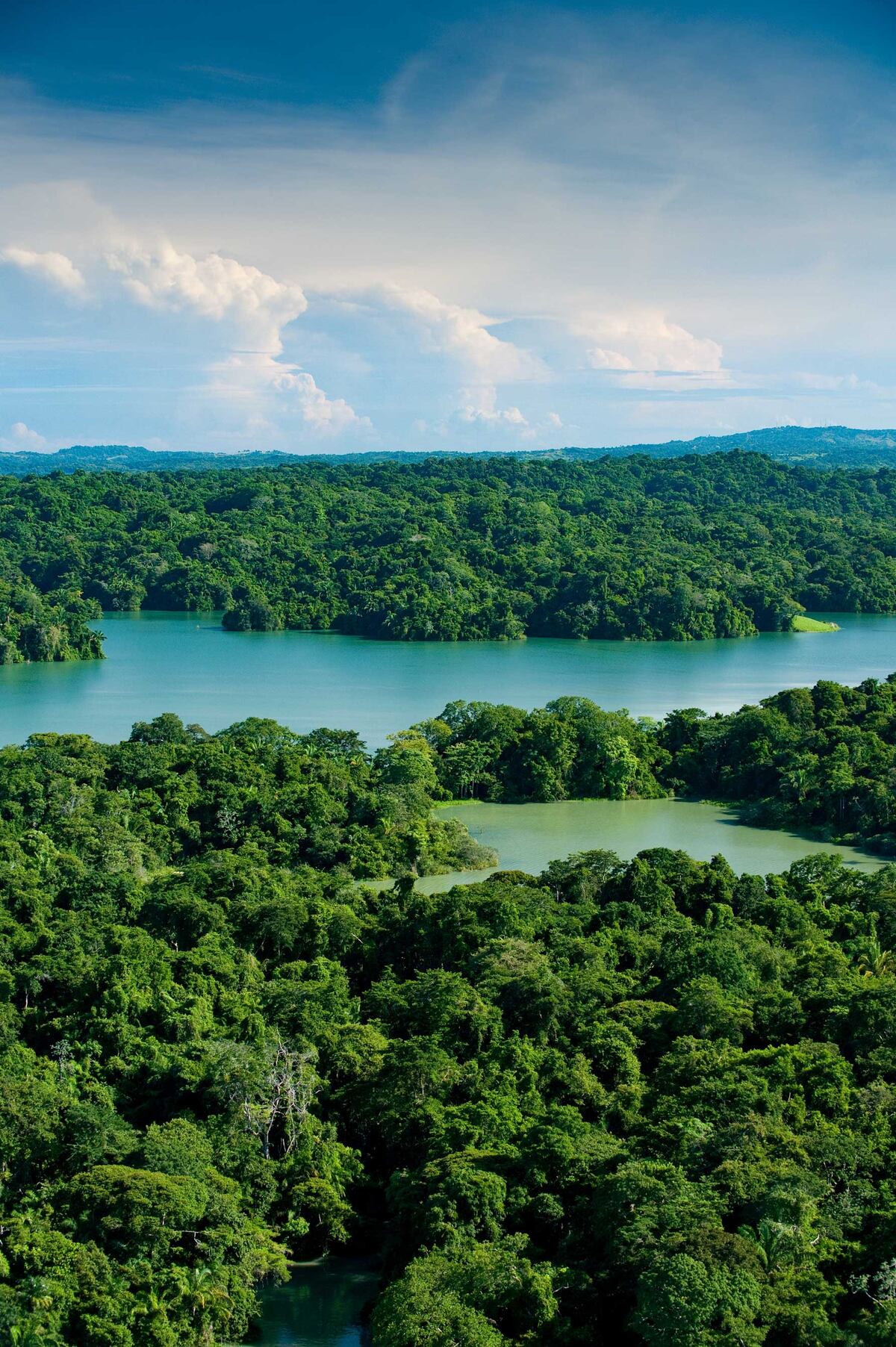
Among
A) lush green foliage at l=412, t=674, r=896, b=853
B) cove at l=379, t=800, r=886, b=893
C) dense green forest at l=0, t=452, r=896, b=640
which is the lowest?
cove at l=379, t=800, r=886, b=893

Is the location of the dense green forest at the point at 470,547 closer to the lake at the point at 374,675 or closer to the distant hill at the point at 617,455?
the lake at the point at 374,675

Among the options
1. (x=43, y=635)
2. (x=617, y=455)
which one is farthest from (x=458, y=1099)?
(x=617, y=455)

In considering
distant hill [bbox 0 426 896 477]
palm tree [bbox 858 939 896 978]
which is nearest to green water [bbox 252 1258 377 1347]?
palm tree [bbox 858 939 896 978]

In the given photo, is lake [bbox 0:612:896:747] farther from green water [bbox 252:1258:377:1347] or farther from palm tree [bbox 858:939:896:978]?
green water [bbox 252:1258:377:1347]

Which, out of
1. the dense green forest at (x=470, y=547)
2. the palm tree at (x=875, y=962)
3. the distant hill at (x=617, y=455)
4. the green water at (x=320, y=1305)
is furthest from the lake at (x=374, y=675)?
the distant hill at (x=617, y=455)

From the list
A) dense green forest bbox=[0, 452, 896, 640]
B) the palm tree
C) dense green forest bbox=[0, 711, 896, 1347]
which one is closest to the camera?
dense green forest bbox=[0, 711, 896, 1347]

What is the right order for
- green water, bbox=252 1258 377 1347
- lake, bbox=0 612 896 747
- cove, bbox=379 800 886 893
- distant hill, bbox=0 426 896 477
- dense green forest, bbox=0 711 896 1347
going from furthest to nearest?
distant hill, bbox=0 426 896 477
lake, bbox=0 612 896 747
cove, bbox=379 800 886 893
green water, bbox=252 1258 377 1347
dense green forest, bbox=0 711 896 1347
